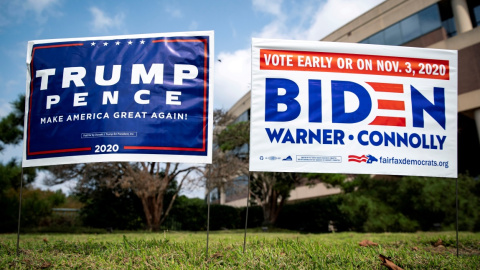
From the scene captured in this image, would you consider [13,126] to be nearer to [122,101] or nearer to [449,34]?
[122,101]

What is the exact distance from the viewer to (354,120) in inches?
188

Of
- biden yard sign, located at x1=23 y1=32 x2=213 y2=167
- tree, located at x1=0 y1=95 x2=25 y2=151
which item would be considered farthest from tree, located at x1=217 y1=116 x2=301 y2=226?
biden yard sign, located at x1=23 y1=32 x2=213 y2=167

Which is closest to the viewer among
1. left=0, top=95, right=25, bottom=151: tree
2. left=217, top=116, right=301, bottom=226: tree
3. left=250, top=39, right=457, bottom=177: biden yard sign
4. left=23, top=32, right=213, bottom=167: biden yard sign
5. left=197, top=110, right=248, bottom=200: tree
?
left=23, top=32, right=213, bottom=167: biden yard sign

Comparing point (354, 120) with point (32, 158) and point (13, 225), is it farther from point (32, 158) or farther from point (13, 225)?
point (13, 225)

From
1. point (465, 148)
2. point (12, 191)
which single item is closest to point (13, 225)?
point (12, 191)

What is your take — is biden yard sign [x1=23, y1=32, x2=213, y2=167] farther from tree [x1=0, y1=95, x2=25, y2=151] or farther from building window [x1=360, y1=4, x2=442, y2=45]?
building window [x1=360, y1=4, x2=442, y2=45]

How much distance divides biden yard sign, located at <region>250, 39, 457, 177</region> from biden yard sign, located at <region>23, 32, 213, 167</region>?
73 centimetres

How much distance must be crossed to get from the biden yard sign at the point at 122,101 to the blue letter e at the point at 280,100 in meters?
0.73

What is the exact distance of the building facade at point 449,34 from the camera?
2117 centimetres

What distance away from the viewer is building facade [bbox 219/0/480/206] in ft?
69.5

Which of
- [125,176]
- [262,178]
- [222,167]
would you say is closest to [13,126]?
Result: [125,176]

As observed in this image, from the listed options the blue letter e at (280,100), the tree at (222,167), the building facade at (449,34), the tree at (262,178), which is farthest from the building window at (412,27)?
the blue letter e at (280,100)

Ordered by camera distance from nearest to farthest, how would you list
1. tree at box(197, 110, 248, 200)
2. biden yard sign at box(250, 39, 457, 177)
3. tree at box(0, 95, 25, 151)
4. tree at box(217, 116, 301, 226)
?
1. biden yard sign at box(250, 39, 457, 177)
2. tree at box(0, 95, 25, 151)
3. tree at box(197, 110, 248, 200)
4. tree at box(217, 116, 301, 226)

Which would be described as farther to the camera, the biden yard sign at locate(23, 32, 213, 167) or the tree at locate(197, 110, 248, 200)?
the tree at locate(197, 110, 248, 200)
